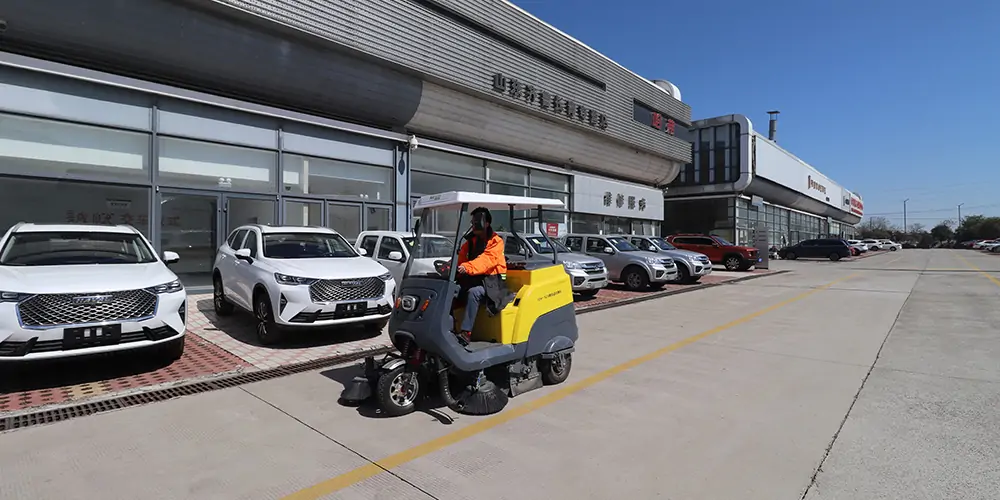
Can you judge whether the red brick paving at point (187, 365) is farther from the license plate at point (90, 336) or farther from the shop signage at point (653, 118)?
the shop signage at point (653, 118)

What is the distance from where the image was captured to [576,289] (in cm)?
1232

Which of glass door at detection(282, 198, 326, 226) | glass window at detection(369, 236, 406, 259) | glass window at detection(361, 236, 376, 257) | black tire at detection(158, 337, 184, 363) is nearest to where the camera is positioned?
black tire at detection(158, 337, 184, 363)

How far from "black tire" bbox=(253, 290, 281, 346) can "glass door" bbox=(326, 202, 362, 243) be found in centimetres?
719

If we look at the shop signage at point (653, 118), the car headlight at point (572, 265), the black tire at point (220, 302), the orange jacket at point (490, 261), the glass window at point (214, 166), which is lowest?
the black tire at point (220, 302)

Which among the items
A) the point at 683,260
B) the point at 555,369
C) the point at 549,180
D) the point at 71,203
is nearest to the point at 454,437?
the point at 555,369

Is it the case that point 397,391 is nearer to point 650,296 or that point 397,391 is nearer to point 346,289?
point 346,289

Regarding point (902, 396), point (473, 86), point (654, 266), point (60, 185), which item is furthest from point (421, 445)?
point (473, 86)

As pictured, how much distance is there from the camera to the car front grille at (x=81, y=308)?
5.10 m

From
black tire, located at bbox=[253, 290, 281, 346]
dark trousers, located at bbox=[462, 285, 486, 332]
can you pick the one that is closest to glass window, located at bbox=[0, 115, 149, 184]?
black tire, located at bbox=[253, 290, 281, 346]

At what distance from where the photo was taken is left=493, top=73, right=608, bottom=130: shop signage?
59.9ft

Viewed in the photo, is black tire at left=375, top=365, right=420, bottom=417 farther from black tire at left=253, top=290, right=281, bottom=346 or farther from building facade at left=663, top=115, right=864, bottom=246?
building facade at left=663, top=115, right=864, bottom=246

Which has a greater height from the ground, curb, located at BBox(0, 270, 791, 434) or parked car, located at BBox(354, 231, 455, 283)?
parked car, located at BBox(354, 231, 455, 283)

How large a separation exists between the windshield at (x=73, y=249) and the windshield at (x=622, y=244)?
40.1ft

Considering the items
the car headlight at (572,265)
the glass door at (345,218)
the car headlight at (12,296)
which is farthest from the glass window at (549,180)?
the car headlight at (12,296)
